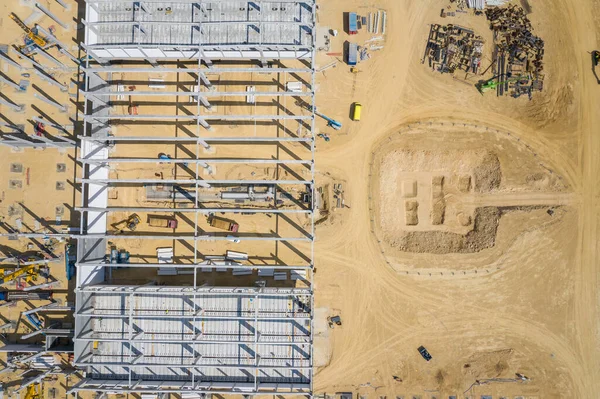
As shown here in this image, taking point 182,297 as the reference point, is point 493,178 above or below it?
above

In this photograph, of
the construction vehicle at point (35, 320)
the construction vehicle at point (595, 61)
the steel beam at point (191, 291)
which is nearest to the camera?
the steel beam at point (191, 291)

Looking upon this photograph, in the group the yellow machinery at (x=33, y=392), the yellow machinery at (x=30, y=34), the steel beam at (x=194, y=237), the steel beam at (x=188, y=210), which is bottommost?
the yellow machinery at (x=33, y=392)

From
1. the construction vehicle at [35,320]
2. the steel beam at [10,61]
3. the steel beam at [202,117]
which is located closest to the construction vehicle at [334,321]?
the steel beam at [202,117]

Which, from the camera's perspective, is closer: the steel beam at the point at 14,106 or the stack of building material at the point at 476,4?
the steel beam at the point at 14,106

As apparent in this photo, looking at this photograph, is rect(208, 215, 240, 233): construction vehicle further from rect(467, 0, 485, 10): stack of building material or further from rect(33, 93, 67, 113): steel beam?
rect(467, 0, 485, 10): stack of building material

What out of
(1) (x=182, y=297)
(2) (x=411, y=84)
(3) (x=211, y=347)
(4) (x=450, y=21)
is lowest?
(3) (x=211, y=347)

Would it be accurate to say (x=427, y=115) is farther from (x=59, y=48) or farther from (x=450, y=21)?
(x=59, y=48)

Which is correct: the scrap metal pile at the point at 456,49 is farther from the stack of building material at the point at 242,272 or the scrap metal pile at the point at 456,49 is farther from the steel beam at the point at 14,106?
the steel beam at the point at 14,106

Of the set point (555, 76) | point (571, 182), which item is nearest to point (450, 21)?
point (555, 76)
